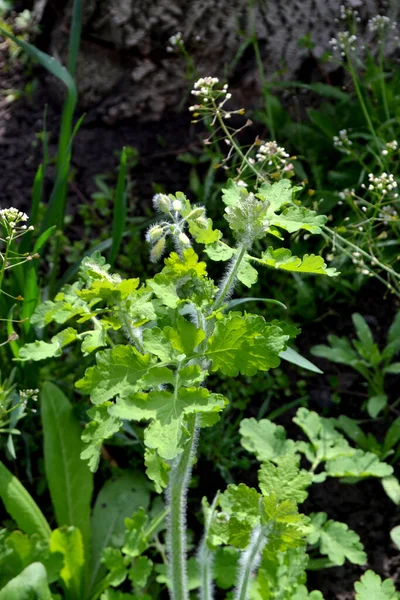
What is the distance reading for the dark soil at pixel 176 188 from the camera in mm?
2369

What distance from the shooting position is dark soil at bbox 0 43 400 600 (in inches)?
93.3

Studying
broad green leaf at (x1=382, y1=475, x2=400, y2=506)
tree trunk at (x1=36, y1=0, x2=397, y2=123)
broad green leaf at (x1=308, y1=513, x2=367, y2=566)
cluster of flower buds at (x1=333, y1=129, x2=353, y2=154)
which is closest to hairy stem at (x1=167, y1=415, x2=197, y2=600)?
broad green leaf at (x1=308, y1=513, x2=367, y2=566)

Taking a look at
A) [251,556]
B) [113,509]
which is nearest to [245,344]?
[251,556]

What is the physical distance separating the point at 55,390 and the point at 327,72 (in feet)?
6.20

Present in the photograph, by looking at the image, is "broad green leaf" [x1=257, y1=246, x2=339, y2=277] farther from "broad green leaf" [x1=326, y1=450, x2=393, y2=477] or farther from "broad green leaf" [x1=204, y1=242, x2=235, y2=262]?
"broad green leaf" [x1=326, y1=450, x2=393, y2=477]

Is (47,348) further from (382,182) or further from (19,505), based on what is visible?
(382,182)

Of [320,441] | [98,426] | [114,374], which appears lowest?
[320,441]

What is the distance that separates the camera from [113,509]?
236 centimetres

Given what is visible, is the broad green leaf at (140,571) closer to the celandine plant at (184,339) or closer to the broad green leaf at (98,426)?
the celandine plant at (184,339)

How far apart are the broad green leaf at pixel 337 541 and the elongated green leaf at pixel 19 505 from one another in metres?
0.82

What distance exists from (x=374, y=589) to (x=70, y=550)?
864 mm

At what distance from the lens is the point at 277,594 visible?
1.90 meters

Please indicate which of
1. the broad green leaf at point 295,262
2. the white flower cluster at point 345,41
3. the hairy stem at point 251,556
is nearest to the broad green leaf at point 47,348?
Answer: the broad green leaf at point 295,262

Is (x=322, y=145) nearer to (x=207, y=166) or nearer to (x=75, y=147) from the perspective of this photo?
(x=207, y=166)
